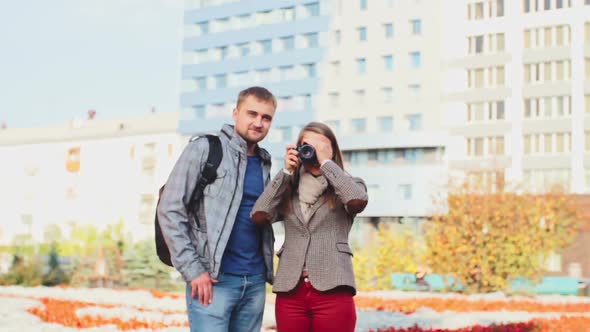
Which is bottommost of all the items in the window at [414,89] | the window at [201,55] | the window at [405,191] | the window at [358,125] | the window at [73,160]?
the window at [405,191]

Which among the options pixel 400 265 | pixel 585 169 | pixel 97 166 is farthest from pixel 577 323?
pixel 97 166

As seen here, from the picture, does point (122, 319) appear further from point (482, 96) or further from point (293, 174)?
point (482, 96)

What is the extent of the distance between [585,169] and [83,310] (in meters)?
51.2

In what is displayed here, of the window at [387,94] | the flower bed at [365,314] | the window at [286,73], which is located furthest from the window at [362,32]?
the flower bed at [365,314]

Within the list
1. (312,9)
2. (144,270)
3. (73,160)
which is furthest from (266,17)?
(144,270)

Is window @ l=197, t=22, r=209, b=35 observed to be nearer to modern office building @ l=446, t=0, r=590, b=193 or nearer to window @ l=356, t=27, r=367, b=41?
window @ l=356, t=27, r=367, b=41

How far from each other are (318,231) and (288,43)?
7267 cm

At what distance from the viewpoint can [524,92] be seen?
65.0 meters

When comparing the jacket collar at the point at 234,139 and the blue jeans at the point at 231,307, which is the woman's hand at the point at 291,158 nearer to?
the jacket collar at the point at 234,139

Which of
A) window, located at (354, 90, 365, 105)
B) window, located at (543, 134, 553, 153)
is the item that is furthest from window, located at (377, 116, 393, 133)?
window, located at (543, 134, 553, 153)

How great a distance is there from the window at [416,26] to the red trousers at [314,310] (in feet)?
219

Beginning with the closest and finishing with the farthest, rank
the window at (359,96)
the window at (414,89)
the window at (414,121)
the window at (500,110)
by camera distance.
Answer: the window at (500,110)
the window at (414,121)
the window at (414,89)
the window at (359,96)

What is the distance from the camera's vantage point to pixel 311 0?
76625 millimetres

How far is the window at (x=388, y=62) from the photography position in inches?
2857
